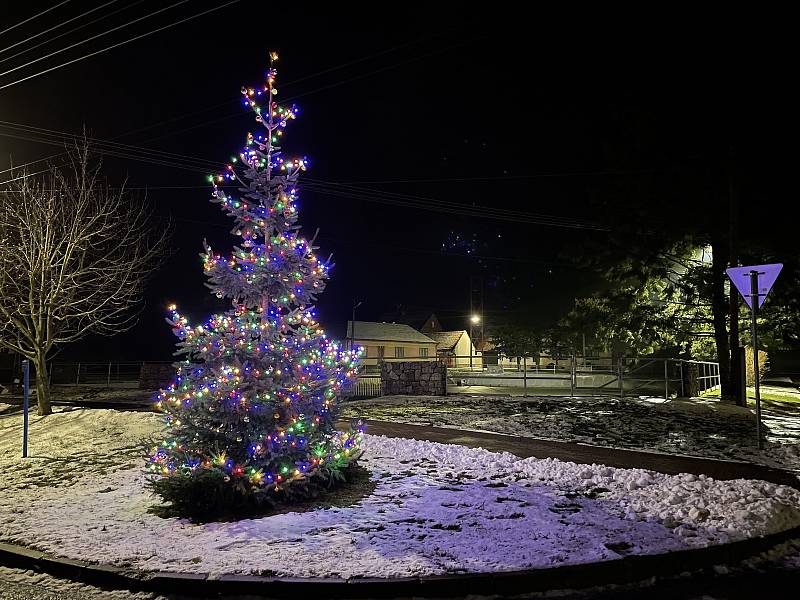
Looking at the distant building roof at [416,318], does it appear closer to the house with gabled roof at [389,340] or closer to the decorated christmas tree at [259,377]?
the house with gabled roof at [389,340]

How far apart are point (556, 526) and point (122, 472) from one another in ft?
22.5

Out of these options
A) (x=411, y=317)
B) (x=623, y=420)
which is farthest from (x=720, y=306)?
(x=411, y=317)

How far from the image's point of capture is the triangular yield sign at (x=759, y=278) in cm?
1035

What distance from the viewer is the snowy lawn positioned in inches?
454

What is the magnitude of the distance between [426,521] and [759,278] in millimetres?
7833

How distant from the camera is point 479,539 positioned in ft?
19.2

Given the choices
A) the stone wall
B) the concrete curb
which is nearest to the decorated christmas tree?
the concrete curb

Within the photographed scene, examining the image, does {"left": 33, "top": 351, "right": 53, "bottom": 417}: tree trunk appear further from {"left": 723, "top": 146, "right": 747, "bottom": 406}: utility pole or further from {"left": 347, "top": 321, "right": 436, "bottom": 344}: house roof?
{"left": 347, "top": 321, "right": 436, "bottom": 344}: house roof

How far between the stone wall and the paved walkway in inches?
413

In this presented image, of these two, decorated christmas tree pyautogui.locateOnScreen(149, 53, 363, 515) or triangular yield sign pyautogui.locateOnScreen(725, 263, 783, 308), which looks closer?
decorated christmas tree pyautogui.locateOnScreen(149, 53, 363, 515)

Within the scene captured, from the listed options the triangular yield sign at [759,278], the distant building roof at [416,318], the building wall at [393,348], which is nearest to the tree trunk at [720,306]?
the triangular yield sign at [759,278]

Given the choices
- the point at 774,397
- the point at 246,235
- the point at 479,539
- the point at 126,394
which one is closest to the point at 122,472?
the point at 246,235

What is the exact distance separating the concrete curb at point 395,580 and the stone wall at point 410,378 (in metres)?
18.7

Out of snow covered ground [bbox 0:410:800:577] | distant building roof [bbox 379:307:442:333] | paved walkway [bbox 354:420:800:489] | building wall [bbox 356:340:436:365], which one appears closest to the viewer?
snow covered ground [bbox 0:410:800:577]
